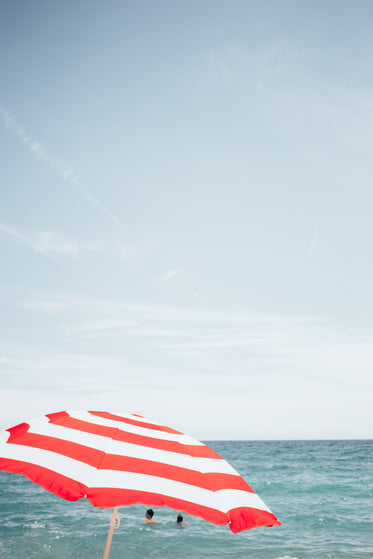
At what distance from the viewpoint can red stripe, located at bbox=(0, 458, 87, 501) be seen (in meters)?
3.12

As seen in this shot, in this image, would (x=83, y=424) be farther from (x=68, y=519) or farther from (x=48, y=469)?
(x=68, y=519)

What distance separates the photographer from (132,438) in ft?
12.2

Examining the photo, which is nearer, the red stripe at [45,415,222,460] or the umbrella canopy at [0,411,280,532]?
the umbrella canopy at [0,411,280,532]

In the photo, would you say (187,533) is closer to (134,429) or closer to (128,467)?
(134,429)

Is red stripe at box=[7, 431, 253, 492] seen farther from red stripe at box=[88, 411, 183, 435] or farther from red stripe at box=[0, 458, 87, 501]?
red stripe at box=[88, 411, 183, 435]

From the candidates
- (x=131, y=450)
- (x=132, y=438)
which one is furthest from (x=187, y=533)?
(x=131, y=450)

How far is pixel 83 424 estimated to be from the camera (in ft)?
12.9

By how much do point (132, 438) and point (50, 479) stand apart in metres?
0.77

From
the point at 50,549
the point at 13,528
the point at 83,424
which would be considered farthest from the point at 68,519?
the point at 83,424

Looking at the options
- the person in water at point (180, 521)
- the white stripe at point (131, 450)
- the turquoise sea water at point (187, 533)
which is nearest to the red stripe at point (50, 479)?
the white stripe at point (131, 450)

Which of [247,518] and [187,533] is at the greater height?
[247,518]

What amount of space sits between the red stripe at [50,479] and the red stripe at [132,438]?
0.51m

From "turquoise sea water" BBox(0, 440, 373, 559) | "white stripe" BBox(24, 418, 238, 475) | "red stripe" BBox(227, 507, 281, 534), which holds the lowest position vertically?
"turquoise sea water" BBox(0, 440, 373, 559)

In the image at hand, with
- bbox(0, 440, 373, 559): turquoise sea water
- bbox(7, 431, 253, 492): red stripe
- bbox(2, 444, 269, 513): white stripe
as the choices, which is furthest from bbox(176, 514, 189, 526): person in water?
bbox(2, 444, 269, 513): white stripe
